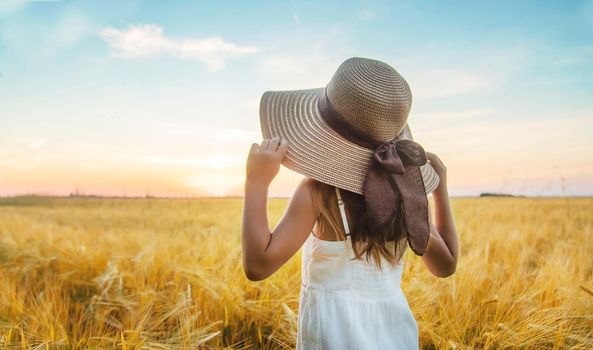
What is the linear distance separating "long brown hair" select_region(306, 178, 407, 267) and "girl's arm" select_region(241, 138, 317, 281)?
66 mm

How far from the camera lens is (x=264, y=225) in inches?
49.6

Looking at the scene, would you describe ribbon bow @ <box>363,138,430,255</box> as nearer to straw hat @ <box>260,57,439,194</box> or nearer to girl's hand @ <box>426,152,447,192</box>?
straw hat @ <box>260,57,439,194</box>

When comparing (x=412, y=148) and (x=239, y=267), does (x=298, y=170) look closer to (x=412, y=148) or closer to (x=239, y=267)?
(x=412, y=148)

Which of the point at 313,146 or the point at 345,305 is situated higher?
the point at 313,146

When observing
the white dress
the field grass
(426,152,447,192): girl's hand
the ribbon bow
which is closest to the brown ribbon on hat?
the ribbon bow

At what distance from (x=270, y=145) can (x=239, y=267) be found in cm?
168

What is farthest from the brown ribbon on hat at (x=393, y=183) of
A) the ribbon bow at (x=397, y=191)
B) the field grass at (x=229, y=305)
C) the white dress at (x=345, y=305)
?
the field grass at (x=229, y=305)

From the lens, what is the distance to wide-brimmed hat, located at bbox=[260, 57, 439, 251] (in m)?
1.34

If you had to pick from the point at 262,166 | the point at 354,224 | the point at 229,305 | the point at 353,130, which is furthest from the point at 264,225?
the point at 229,305

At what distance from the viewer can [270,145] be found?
4.36ft

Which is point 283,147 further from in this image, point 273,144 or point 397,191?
point 397,191

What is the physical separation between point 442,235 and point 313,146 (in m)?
0.64

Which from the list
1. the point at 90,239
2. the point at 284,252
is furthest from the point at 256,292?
the point at 90,239

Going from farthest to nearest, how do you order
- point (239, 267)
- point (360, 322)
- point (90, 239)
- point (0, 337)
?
point (90, 239)
point (239, 267)
point (0, 337)
point (360, 322)
